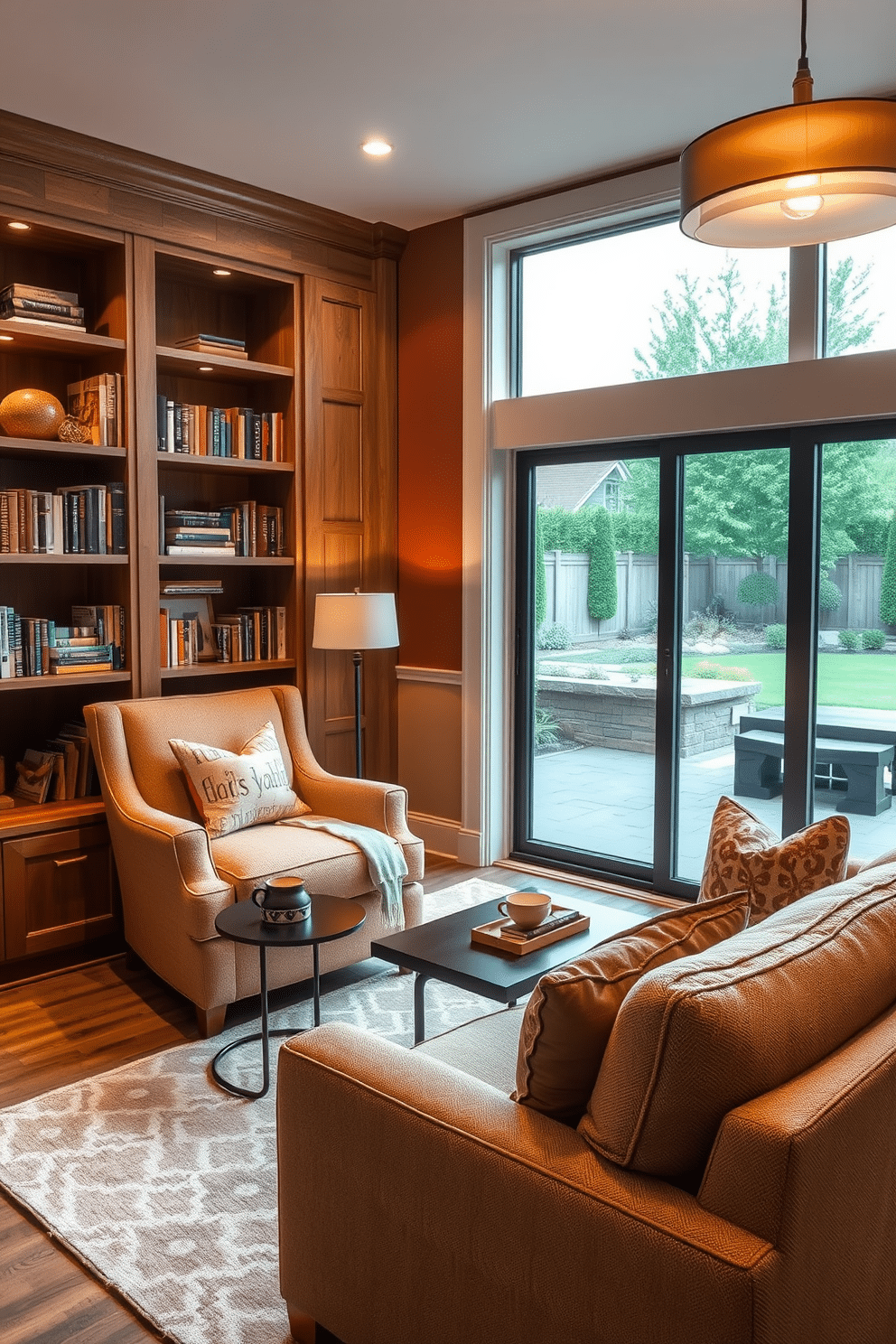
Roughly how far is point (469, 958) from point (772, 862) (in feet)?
2.73

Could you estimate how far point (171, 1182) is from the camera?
2.52 m

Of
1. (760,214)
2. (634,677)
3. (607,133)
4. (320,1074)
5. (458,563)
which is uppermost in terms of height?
(607,133)

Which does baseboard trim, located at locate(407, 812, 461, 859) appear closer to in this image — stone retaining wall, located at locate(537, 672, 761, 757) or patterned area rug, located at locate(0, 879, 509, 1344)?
stone retaining wall, located at locate(537, 672, 761, 757)

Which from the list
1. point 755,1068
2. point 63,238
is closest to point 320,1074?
point 755,1068

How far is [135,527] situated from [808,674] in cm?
264

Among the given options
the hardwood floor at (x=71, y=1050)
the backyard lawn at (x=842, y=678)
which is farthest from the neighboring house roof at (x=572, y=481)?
the hardwood floor at (x=71, y=1050)

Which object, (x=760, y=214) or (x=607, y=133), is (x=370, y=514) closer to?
(x=607, y=133)

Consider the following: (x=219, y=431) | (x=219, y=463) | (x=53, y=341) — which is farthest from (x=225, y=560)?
(x=53, y=341)

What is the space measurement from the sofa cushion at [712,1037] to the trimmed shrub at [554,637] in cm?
324

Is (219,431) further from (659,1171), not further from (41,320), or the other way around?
(659,1171)

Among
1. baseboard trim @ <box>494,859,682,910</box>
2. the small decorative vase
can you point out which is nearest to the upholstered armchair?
the small decorative vase

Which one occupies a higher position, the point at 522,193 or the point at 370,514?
the point at 522,193

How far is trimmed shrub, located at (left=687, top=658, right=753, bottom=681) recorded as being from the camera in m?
4.25

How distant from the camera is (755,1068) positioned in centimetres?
143
